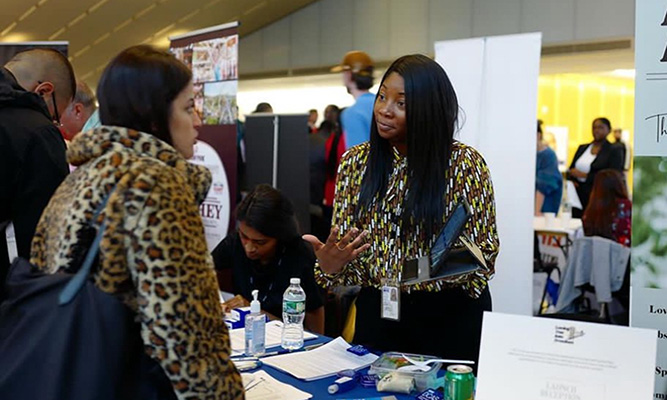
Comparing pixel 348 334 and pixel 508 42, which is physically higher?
pixel 508 42

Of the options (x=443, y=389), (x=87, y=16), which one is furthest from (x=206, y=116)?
(x=87, y=16)

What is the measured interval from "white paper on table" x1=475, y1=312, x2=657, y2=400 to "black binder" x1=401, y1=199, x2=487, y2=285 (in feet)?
1.59

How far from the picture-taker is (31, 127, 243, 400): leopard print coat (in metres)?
1.18

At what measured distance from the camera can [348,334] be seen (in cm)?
273

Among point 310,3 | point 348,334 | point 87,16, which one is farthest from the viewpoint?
point 310,3

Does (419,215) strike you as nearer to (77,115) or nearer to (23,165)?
(23,165)

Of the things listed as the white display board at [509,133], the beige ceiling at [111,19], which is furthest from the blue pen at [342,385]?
the beige ceiling at [111,19]

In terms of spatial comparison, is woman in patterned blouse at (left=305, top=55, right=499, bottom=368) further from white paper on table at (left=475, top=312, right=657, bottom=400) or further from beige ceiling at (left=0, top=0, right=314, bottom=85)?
beige ceiling at (left=0, top=0, right=314, bottom=85)

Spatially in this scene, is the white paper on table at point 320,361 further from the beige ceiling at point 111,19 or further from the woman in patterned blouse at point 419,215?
the beige ceiling at point 111,19

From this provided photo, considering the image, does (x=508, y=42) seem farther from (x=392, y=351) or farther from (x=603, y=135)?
(x=603, y=135)

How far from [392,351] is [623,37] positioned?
241 inches

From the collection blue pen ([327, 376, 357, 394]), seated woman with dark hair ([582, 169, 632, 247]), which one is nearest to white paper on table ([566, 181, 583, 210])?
seated woman with dark hair ([582, 169, 632, 247])

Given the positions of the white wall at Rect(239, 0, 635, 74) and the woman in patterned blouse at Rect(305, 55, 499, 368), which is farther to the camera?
the white wall at Rect(239, 0, 635, 74)

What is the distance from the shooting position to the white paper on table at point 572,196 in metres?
6.84
